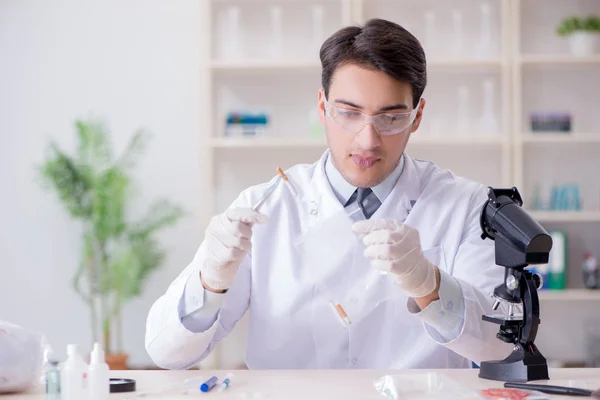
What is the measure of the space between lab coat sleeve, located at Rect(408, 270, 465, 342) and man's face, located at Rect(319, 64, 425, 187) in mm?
353

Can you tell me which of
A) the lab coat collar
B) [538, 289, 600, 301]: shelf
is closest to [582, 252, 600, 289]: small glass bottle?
[538, 289, 600, 301]: shelf

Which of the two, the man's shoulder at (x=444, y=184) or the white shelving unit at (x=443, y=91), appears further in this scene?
the white shelving unit at (x=443, y=91)

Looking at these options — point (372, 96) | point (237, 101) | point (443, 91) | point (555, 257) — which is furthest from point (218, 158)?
point (372, 96)

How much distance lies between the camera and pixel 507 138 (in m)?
4.10

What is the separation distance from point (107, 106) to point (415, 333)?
3024 millimetres

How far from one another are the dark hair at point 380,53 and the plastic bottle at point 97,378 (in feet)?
3.05

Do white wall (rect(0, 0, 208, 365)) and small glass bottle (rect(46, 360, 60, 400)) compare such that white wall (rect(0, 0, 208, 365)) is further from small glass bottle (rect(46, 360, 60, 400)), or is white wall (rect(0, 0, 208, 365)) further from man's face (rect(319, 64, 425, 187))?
small glass bottle (rect(46, 360, 60, 400))

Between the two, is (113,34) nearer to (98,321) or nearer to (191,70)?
(191,70)

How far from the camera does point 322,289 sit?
1905 mm

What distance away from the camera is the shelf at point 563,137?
411cm

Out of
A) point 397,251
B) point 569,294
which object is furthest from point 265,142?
point 397,251

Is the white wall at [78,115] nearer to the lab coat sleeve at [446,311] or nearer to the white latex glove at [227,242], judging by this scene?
the white latex glove at [227,242]

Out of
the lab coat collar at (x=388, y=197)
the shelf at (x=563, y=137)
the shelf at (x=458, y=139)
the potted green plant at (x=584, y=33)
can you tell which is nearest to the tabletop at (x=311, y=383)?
the lab coat collar at (x=388, y=197)

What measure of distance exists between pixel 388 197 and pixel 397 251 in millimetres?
445
